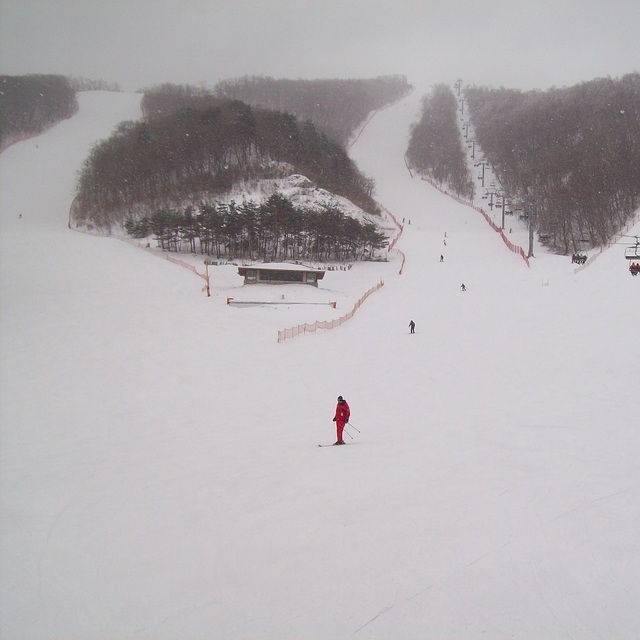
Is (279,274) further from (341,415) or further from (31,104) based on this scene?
(31,104)

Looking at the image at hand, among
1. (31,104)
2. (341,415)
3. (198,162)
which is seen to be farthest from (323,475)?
(31,104)

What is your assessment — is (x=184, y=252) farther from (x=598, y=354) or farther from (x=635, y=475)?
(x=635, y=475)

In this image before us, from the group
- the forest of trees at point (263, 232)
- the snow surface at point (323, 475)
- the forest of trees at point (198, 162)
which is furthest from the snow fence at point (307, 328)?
the forest of trees at point (198, 162)

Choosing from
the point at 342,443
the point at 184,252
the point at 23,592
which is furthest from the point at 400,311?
the point at 184,252

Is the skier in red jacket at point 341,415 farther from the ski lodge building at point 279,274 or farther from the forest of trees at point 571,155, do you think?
the forest of trees at point 571,155

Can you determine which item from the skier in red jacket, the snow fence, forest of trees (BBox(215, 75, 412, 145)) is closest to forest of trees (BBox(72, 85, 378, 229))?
forest of trees (BBox(215, 75, 412, 145))
